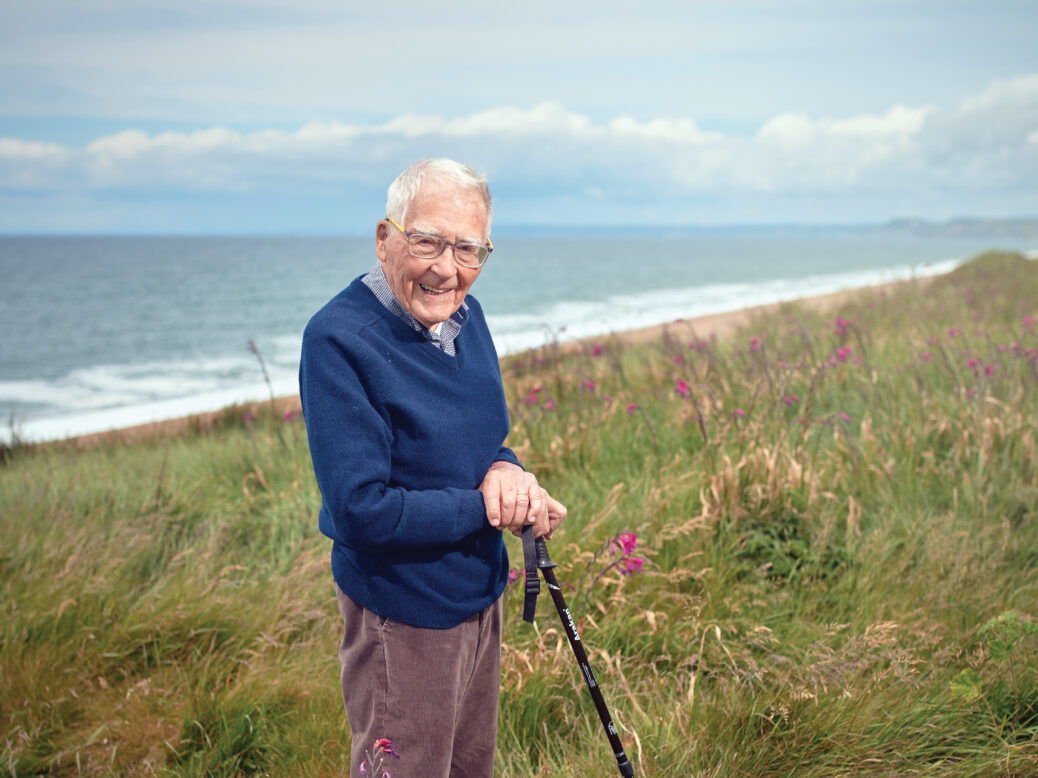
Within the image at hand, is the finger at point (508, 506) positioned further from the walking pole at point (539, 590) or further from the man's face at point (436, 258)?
the man's face at point (436, 258)

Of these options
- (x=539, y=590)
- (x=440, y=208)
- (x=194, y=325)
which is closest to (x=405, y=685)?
(x=539, y=590)

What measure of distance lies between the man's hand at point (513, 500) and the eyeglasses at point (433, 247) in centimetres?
47

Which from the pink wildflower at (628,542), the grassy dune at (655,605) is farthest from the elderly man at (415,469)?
the pink wildflower at (628,542)

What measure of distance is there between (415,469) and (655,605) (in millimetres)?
1858

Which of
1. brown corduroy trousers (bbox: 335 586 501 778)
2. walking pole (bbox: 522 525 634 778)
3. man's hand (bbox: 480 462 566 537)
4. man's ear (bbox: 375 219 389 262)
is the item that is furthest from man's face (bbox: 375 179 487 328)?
brown corduroy trousers (bbox: 335 586 501 778)

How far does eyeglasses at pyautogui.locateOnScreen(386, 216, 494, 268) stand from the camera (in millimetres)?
1649

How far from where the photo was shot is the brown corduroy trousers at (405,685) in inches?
68.4

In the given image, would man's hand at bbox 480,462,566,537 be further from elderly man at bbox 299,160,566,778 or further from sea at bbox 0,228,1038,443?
sea at bbox 0,228,1038,443

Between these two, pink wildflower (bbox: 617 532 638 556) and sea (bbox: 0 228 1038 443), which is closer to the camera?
pink wildflower (bbox: 617 532 638 556)

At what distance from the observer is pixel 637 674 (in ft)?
9.55

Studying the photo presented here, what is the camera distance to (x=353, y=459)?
1561 millimetres

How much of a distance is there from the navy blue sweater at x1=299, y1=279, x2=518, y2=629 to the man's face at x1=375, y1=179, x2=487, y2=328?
69mm

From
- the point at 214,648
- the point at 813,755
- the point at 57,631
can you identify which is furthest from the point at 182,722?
the point at 813,755

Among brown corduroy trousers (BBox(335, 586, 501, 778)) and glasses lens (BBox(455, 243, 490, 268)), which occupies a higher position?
glasses lens (BBox(455, 243, 490, 268))
